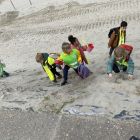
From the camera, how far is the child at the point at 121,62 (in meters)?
6.32

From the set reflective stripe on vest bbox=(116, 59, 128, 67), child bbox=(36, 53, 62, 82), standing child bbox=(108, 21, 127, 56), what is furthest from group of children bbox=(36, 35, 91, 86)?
reflective stripe on vest bbox=(116, 59, 128, 67)

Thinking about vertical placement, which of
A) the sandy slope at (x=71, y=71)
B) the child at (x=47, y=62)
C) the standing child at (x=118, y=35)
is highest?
the standing child at (x=118, y=35)

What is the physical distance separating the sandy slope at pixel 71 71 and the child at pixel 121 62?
19 centimetres

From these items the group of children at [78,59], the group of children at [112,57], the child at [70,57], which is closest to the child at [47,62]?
the group of children at [78,59]

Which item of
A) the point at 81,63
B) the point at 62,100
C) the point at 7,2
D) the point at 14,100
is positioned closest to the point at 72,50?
the point at 81,63

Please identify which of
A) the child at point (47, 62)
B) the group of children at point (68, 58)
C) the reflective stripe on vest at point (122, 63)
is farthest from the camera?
the child at point (47, 62)

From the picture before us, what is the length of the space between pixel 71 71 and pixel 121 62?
2.10 meters

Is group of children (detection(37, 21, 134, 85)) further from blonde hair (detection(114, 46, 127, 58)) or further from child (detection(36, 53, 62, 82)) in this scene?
child (detection(36, 53, 62, 82))

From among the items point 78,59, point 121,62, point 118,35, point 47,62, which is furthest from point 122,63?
point 47,62

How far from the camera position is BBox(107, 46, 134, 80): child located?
20.7 feet

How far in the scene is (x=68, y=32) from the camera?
12430 millimetres

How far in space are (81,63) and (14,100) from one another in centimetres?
165

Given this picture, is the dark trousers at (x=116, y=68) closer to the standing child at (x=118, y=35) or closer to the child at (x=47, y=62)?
the standing child at (x=118, y=35)

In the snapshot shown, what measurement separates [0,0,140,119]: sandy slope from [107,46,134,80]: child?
195mm
